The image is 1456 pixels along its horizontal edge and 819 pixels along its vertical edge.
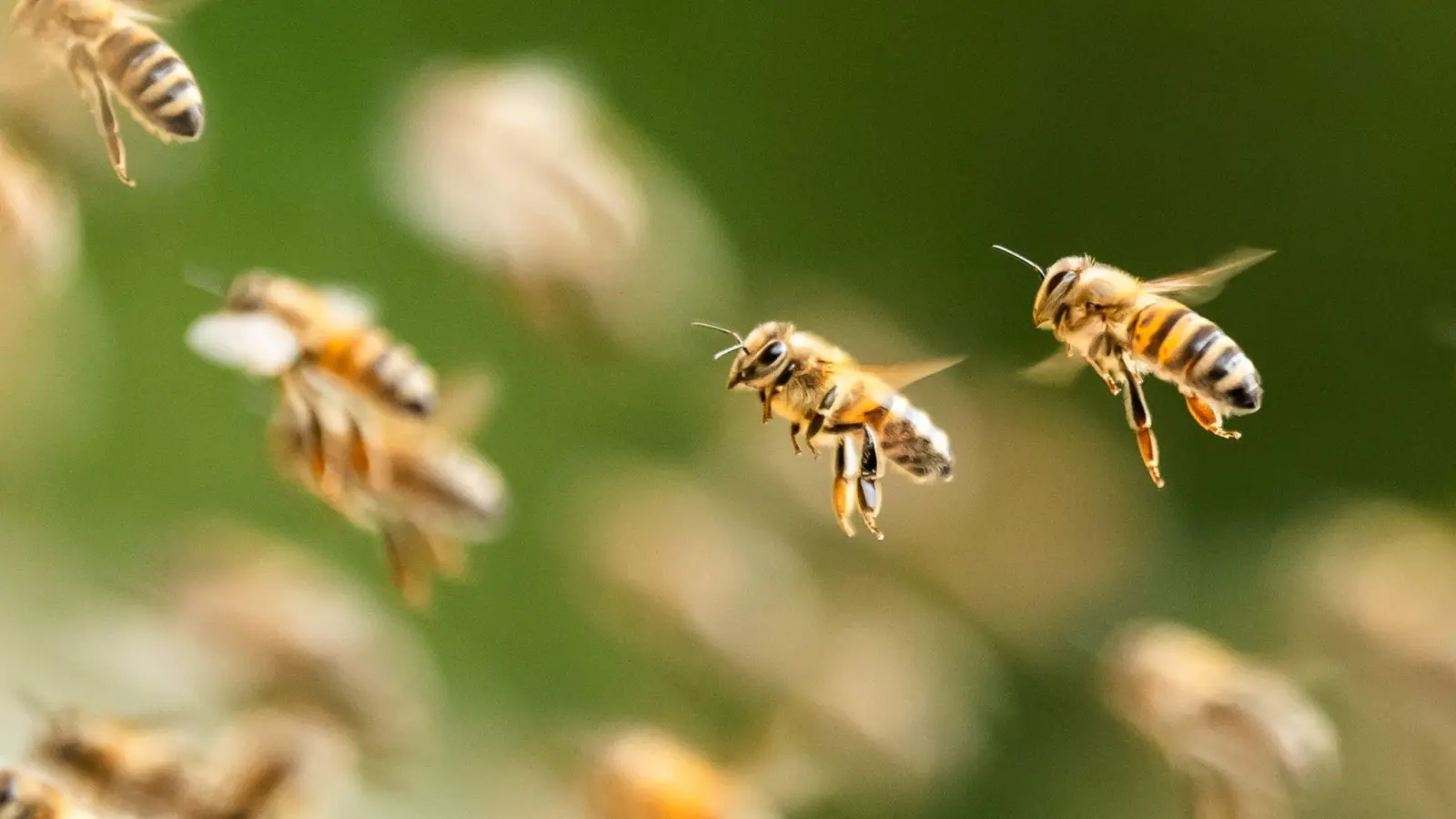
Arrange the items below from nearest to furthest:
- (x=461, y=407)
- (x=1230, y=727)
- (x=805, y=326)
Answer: (x=461, y=407), (x=1230, y=727), (x=805, y=326)

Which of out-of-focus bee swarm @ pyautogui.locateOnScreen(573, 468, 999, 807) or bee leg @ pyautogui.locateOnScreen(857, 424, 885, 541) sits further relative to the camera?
out-of-focus bee swarm @ pyautogui.locateOnScreen(573, 468, 999, 807)

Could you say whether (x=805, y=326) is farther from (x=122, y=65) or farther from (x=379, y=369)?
(x=122, y=65)

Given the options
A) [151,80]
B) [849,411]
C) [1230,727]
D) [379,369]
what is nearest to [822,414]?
[849,411]

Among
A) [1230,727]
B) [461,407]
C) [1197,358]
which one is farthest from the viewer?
[1230,727]

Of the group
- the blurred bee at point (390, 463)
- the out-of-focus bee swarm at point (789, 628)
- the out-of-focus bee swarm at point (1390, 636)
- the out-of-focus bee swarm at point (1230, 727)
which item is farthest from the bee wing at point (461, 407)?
the out-of-focus bee swarm at point (1390, 636)

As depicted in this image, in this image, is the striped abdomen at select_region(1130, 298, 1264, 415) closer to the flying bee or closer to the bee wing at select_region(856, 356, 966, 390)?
the bee wing at select_region(856, 356, 966, 390)

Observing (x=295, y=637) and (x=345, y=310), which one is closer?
(x=345, y=310)

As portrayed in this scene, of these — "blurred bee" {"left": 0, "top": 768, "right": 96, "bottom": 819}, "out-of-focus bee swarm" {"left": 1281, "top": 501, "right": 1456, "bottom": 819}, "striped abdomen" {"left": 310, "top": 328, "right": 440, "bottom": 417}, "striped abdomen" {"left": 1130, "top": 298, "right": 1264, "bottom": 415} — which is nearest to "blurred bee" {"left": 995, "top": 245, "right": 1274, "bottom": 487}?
"striped abdomen" {"left": 1130, "top": 298, "right": 1264, "bottom": 415}
